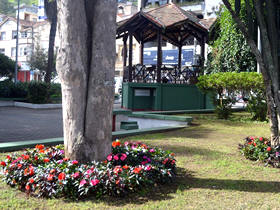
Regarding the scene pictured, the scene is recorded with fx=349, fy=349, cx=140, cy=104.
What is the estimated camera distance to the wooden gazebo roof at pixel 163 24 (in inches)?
711

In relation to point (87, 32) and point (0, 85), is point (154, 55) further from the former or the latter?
point (87, 32)

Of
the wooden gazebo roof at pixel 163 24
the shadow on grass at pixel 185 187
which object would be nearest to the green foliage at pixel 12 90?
the wooden gazebo roof at pixel 163 24

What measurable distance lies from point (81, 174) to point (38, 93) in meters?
19.3

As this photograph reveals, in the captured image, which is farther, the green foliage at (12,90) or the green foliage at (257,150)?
the green foliage at (12,90)

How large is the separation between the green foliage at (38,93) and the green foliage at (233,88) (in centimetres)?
1188

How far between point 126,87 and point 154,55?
71.3 feet

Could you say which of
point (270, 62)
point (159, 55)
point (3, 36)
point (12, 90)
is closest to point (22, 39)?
point (3, 36)

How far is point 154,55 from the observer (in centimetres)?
4059

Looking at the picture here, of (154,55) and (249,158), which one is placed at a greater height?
(154,55)

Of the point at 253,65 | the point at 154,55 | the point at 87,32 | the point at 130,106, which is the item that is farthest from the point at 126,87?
the point at 154,55

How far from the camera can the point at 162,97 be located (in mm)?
18641

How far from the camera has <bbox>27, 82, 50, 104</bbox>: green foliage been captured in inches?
888

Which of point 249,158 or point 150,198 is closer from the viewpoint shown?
point 150,198

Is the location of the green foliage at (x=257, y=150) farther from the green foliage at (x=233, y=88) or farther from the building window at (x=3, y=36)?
the building window at (x=3, y=36)
